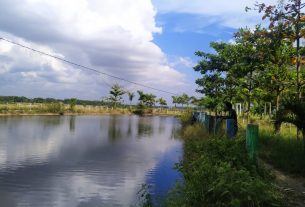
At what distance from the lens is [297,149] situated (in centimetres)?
1053

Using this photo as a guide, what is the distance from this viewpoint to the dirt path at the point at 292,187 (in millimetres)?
6572

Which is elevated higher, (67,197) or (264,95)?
(264,95)

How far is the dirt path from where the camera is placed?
21.6 ft

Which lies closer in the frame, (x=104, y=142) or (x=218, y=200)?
(x=218, y=200)

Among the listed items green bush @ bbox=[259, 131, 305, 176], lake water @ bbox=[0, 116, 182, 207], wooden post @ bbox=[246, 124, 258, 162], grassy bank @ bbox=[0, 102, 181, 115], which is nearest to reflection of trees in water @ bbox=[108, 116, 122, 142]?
lake water @ bbox=[0, 116, 182, 207]

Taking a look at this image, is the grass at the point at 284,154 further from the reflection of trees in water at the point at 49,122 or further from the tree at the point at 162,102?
the tree at the point at 162,102

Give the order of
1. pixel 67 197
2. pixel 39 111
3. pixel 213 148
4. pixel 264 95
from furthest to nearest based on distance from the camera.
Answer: pixel 39 111 → pixel 264 95 → pixel 67 197 → pixel 213 148

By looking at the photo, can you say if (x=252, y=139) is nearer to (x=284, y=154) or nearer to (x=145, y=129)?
(x=284, y=154)

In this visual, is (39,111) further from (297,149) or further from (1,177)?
(297,149)

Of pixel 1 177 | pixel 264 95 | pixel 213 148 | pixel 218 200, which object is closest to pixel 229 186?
pixel 218 200

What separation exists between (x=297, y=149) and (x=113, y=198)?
492 centimetres

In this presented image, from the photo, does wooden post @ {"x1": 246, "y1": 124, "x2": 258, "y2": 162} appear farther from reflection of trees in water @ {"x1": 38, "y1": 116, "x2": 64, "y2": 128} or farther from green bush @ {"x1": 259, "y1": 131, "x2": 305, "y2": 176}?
reflection of trees in water @ {"x1": 38, "y1": 116, "x2": 64, "y2": 128}

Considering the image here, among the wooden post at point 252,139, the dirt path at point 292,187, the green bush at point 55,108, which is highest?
the green bush at point 55,108

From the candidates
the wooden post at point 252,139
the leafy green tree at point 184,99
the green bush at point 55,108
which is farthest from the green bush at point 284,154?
the leafy green tree at point 184,99
